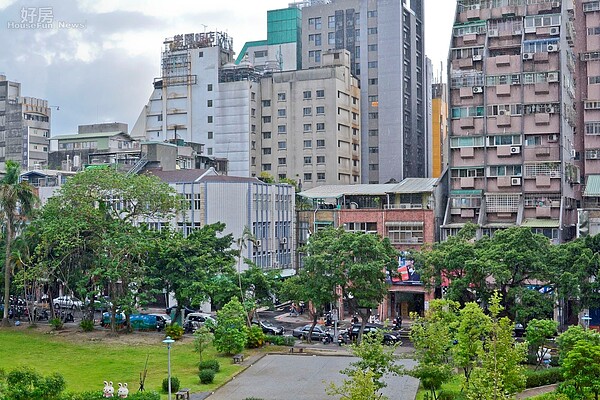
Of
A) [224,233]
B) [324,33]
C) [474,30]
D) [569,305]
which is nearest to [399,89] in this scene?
[324,33]

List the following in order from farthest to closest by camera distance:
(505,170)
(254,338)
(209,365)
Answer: (505,170) < (254,338) < (209,365)

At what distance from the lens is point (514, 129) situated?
208 feet

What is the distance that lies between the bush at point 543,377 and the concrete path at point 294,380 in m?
5.58

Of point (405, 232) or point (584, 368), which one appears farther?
point (405, 232)

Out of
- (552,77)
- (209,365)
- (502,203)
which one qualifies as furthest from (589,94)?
(209,365)

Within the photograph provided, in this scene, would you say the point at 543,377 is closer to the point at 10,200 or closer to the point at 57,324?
the point at 57,324

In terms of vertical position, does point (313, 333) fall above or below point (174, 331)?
below

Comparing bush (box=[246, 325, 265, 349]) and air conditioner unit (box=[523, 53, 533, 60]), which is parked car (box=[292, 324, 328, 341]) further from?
air conditioner unit (box=[523, 53, 533, 60])

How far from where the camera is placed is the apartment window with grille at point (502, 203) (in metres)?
62.8

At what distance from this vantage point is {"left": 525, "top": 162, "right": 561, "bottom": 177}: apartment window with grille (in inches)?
Result: 2431

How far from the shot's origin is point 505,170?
63.7 meters

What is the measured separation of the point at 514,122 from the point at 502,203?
271 inches

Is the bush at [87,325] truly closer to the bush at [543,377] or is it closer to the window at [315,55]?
the bush at [543,377]

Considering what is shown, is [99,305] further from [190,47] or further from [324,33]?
[324,33]
